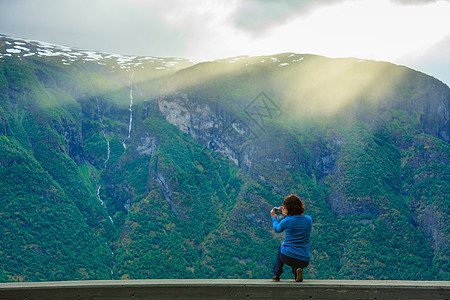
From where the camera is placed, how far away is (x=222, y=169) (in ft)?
521

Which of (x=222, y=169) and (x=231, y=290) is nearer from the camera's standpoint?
(x=231, y=290)

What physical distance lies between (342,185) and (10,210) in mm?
102258

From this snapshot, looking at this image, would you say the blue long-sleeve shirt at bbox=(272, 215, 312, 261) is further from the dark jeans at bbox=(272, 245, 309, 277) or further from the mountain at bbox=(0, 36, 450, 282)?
the mountain at bbox=(0, 36, 450, 282)

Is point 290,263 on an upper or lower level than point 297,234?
lower

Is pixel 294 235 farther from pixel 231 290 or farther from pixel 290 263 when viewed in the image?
pixel 231 290

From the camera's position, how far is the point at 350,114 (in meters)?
158

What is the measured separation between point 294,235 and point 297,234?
0.18ft

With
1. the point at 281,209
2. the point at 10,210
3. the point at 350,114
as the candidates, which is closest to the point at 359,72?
the point at 350,114

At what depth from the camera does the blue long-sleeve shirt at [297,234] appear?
270 inches

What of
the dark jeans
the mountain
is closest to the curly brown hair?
the dark jeans

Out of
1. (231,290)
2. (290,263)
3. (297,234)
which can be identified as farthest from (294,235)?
(231,290)

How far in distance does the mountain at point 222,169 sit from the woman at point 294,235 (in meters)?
108

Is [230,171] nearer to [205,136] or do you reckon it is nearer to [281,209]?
[205,136]

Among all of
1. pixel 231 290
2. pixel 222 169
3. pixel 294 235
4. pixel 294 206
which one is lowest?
pixel 222 169
